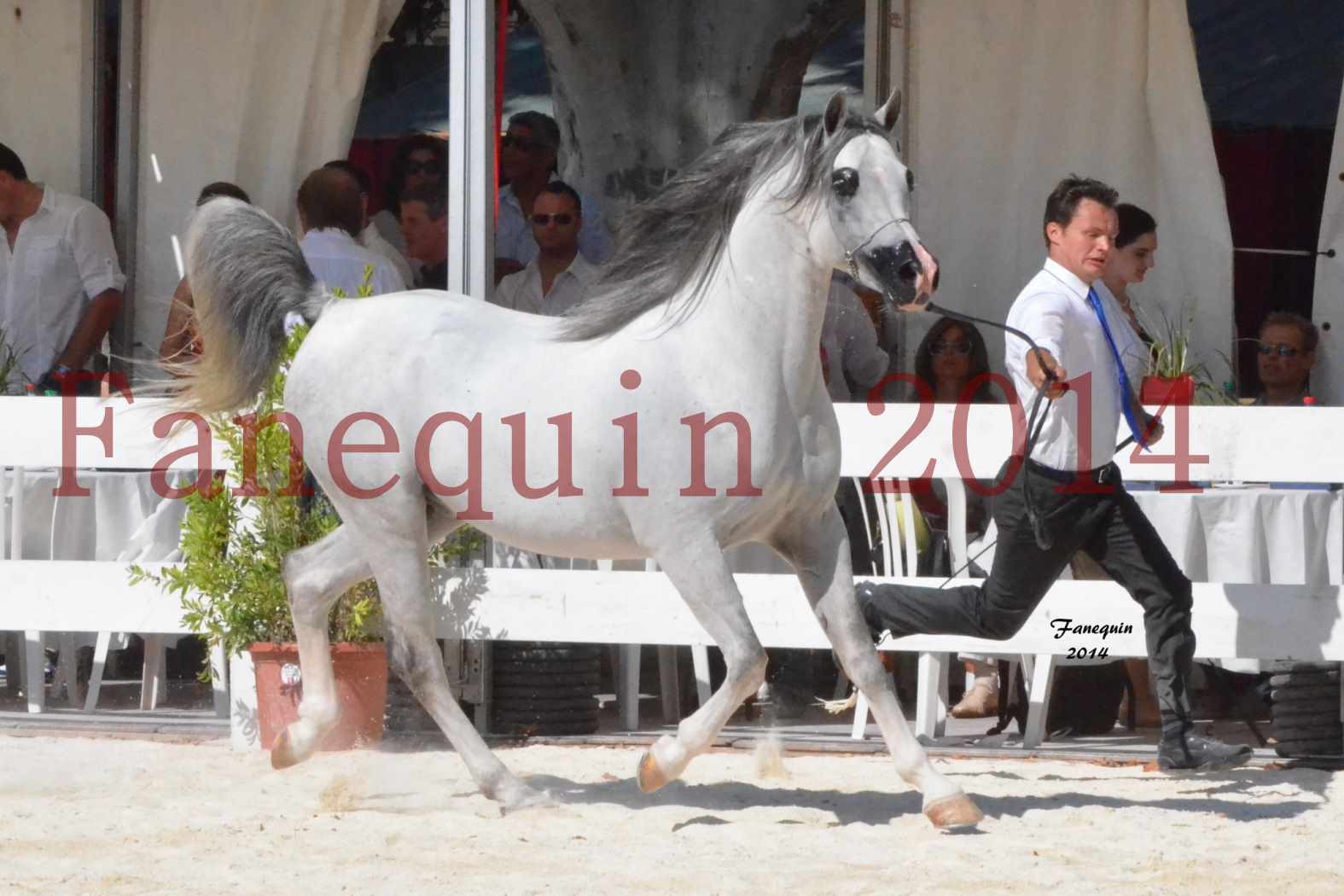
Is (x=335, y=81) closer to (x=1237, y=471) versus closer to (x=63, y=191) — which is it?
(x=63, y=191)

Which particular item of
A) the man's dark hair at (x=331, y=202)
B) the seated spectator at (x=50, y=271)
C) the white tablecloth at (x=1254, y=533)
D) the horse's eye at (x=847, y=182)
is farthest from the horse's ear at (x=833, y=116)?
the seated spectator at (x=50, y=271)

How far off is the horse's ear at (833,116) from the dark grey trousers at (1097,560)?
1.15m

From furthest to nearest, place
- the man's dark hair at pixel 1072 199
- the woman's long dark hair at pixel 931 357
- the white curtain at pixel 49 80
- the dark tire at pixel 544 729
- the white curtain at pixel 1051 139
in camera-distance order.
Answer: the white curtain at pixel 49 80, the white curtain at pixel 1051 139, the woman's long dark hair at pixel 931 357, the dark tire at pixel 544 729, the man's dark hair at pixel 1072 199

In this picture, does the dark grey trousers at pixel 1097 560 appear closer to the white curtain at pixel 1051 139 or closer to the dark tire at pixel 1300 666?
the dark tire at pixel 1300 666

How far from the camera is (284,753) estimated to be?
5.42 meters

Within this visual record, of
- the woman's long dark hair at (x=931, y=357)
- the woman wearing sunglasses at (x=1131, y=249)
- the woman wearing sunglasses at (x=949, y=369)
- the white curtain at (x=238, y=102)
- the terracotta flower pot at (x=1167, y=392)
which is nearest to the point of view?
the terracotta flower pot at (x=1167, y=392)

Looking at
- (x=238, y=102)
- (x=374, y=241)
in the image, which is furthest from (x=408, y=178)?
(x=238, y=102)

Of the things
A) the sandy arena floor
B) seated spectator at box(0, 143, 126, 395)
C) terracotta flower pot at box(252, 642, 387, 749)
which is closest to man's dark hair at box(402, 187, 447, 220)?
seated spectator at box(0, 143, 126, 395)

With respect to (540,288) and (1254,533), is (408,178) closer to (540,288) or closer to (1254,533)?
(540,288)

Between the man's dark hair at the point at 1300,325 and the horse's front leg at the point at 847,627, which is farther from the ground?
the man's dark hair at the point at 1300,325

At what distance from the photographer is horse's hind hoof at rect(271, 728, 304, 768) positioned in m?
5.41

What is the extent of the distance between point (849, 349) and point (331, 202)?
6.74ft

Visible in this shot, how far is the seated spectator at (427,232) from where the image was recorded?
7945mm

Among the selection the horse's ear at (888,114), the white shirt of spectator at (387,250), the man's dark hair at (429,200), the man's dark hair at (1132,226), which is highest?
the man's dark hair at (429,200)
